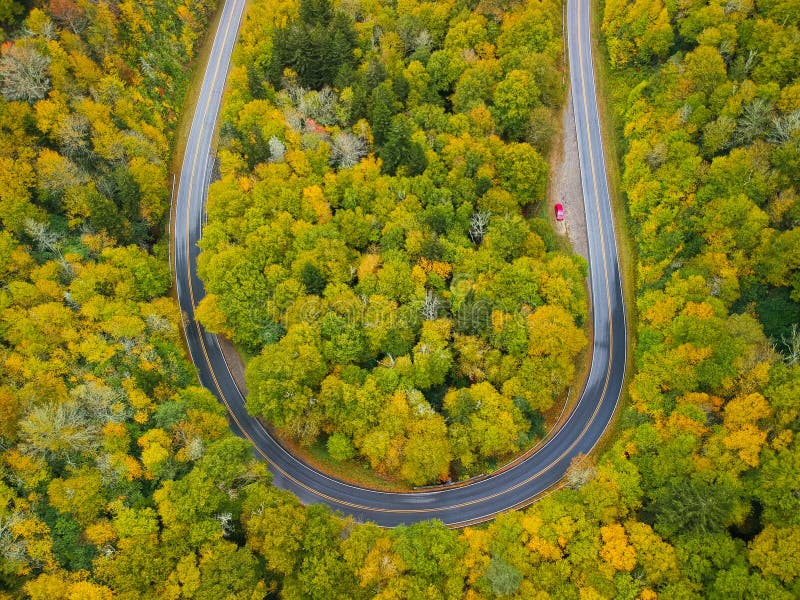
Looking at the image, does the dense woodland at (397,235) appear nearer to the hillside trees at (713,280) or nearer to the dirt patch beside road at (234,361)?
the dirt patch beside road at (234,361)

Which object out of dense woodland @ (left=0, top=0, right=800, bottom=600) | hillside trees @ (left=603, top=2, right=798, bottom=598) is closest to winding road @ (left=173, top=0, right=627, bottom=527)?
dense woodland @ (left=0, top=0, right=800, bottom=600)

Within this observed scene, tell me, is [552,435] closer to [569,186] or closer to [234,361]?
[569,186]

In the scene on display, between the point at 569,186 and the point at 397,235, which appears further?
the point at 569,186

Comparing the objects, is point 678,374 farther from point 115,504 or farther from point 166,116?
point 166,116

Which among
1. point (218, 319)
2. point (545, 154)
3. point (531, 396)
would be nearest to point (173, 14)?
point (218, 319)

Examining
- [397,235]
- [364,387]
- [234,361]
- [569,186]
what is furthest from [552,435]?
[234,361]

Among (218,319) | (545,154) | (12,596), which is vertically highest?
(545,154)
